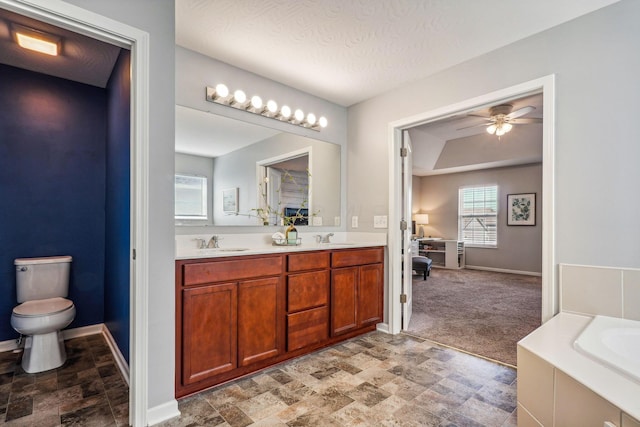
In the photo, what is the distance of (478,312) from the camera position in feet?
12.6

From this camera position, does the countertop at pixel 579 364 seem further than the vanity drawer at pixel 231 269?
No

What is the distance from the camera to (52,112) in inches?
111

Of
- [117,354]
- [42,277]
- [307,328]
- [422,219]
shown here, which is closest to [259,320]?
[307,328]

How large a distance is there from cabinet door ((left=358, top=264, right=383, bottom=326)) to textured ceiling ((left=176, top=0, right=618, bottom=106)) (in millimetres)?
1822

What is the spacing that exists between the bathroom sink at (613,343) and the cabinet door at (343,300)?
163 cm

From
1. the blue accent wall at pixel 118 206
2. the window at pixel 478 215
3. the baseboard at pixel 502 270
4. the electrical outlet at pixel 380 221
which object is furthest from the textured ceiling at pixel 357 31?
the baseboard at pixel 502 270

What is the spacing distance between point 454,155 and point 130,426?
6.90m

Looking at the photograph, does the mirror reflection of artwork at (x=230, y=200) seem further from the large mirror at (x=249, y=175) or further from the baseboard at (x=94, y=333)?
the baseboard at (x=94, y=333)

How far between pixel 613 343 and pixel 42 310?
359 centimetres

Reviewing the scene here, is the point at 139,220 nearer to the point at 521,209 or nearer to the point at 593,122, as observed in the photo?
the point at 593,122

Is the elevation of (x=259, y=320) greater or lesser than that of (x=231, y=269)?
lesser

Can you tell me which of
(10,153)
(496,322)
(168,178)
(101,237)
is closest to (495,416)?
(496,322)

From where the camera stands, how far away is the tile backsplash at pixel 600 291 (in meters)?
1.82

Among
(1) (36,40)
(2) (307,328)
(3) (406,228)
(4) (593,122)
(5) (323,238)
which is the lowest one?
(2) (307,328)
